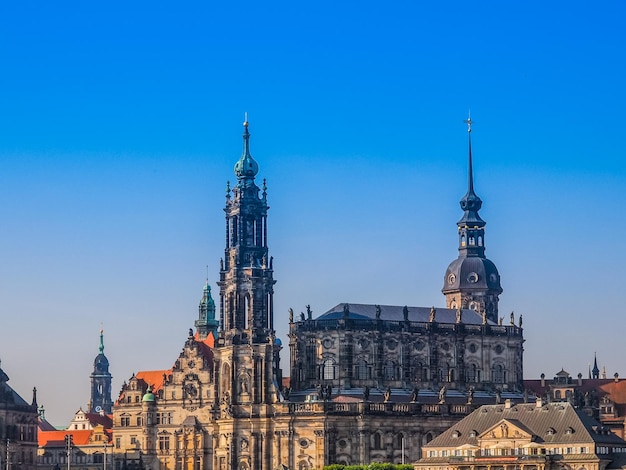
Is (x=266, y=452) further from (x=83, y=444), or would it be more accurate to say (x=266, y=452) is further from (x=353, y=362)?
(x=83, y=444)

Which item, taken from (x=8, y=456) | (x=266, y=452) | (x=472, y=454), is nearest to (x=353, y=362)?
(x=266, y=452)

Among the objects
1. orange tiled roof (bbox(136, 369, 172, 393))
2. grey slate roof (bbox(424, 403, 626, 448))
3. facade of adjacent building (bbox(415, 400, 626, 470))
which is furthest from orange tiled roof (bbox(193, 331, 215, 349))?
facade of adjacent building (bbox(415, 400, 626, 470))

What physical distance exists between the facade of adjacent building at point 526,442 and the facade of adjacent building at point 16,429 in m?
46.5

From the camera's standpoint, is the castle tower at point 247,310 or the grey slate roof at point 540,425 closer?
the grey slate roof at point 540,425

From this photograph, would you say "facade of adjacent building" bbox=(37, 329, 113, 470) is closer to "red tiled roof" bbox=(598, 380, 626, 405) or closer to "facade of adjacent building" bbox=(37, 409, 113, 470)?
"facade of adjacent building" bbox=(37, 409, 113, 470)

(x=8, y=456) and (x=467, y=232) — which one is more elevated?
(x=467, y=232)

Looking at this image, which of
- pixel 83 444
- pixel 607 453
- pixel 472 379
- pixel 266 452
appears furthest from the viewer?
pixel 83 444

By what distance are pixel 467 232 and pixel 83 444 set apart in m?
47.6

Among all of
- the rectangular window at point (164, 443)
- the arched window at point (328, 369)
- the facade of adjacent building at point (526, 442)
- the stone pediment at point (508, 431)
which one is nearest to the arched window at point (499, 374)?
the arched window at point (328, 369)

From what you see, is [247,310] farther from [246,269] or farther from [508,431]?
[508,431]

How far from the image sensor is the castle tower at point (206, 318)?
629ft

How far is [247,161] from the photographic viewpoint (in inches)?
6299

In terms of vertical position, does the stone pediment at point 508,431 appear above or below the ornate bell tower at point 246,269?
below

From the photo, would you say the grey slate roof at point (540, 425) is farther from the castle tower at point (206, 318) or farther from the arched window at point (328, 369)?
the castle tower at point (206, 318)
